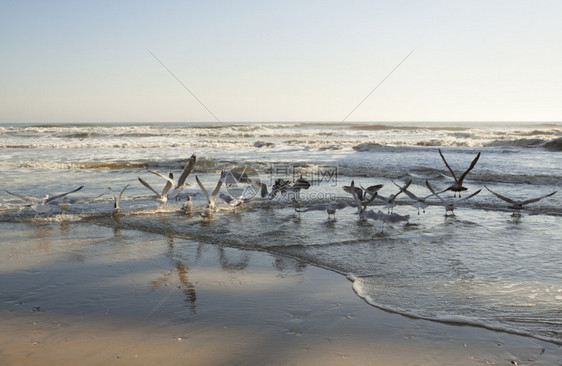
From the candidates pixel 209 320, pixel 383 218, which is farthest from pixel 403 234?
pixel 209 320

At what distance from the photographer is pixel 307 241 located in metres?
5.93

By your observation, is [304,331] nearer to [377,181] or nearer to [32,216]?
[32,216]

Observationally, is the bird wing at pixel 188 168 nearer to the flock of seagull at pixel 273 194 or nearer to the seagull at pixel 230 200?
the flock of seagull at pixel 273 194

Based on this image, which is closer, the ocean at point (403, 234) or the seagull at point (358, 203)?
the ocean at point (403, 234)

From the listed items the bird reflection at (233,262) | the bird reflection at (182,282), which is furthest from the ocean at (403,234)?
the bird reflection at (182,282)

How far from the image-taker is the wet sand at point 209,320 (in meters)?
2.97

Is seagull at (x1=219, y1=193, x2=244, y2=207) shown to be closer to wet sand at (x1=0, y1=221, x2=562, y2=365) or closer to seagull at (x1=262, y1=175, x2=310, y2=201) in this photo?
seagull at (x1=262, y1=175, x2=310, y2=201)

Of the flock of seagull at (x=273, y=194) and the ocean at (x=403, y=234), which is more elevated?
the flock of seagull at (x=273, y=194)

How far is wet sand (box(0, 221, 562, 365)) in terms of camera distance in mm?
2975

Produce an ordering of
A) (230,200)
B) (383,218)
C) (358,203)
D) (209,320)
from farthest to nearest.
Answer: (230,200)
(358,203)
(383,218)
(209,320)

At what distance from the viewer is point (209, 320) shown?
11.5 ft

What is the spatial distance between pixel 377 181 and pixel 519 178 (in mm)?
3765

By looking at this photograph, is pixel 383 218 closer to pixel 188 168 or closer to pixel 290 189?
pixel 290 189

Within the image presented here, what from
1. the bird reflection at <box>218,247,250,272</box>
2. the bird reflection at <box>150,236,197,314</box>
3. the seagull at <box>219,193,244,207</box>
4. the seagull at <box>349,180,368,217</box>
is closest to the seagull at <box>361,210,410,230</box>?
the seagull at <box>349,180,368,217</box>
